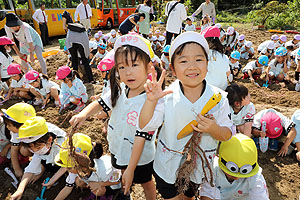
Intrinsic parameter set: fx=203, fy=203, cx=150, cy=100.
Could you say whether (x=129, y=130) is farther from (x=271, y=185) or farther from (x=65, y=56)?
(x=65, y=56)

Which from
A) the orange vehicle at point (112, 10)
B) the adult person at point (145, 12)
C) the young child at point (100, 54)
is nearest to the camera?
the young child at point (100, 54)

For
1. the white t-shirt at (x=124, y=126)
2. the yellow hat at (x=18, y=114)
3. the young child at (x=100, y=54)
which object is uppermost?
the white t-shirt at (x=124, y=126)

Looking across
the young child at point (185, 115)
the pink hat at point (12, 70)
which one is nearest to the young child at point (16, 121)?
the young child at point (185, 115)

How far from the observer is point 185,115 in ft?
4.43

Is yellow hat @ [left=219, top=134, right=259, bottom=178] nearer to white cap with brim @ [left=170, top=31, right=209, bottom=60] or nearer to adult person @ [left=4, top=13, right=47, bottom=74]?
white cap with brim @ [left=170, top=31, right=209, bottom=60]

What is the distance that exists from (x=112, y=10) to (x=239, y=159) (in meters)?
13.9

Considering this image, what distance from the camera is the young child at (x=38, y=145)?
82.6 inches

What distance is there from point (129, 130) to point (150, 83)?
0.56 meters

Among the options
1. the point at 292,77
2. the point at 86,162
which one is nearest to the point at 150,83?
the point at 86,162

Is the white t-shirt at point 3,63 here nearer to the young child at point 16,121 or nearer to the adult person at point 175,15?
the young child at point 16,121

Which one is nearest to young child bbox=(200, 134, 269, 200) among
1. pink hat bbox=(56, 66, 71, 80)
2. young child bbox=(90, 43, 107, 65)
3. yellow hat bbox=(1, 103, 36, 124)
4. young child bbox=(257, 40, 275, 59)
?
yellow hat bbox=(1, 103, 36, 124)

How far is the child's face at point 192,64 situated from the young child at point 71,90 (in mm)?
3070

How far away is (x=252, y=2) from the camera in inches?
814

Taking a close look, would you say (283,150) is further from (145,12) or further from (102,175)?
(145,12)
